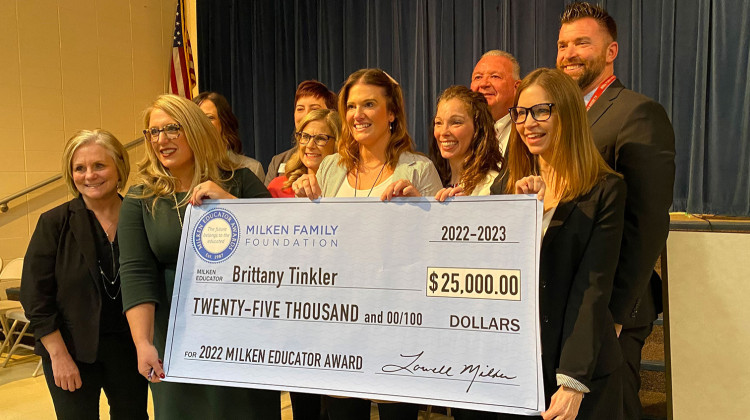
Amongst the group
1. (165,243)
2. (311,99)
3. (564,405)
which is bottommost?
(564,405)

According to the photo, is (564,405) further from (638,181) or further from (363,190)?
(363,190)

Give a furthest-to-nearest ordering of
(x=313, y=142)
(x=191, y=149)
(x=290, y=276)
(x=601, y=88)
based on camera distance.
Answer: (x=313, y=142) < (x=601, y=88) < (x=191, y=149) < (x=290, y=276)

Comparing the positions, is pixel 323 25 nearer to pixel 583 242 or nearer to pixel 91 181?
pixel 91 181

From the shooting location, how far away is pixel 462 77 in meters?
5.77

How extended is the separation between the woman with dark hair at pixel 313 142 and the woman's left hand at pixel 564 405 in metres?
1.83

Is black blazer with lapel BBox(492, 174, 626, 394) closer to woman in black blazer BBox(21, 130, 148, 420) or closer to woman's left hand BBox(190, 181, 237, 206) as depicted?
woman's left hand BBox(190, 181, 237, 206)

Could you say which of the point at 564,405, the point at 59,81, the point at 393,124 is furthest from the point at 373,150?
the point at 59,81

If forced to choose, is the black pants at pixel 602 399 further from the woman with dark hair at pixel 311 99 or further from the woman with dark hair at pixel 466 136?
the woman with dark hair at pixel 311 99

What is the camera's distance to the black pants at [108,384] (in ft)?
7.30

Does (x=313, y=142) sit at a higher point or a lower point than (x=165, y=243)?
higher

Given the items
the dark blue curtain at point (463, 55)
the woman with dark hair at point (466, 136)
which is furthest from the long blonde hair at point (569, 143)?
the dark blue curtain at point (463, 55)

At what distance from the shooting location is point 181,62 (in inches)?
278

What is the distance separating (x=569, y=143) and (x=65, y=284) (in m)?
1.90

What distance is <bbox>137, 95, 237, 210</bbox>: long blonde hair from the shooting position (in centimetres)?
200
